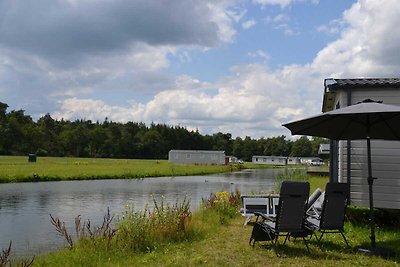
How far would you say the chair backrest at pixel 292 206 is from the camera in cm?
678

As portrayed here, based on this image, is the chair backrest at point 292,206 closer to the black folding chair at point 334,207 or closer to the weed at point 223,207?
the black folding chair at point 334,207

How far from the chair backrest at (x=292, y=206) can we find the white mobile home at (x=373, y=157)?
2757 millimetres

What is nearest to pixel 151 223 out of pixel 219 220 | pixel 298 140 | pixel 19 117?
pixel 219 220

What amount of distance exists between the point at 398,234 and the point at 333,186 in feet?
7.47

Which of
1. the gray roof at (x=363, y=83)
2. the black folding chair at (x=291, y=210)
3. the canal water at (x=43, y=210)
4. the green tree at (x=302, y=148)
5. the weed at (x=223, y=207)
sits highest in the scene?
the green tree at (x=302, y=148)

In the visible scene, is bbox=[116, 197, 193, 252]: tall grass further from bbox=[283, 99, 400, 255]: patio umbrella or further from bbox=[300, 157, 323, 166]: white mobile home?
bbox=[300, 157, 323, 166]: white mobile home

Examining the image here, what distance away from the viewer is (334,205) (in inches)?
285

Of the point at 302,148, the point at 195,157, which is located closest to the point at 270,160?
the point at 302,148

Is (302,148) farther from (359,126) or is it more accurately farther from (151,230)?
(151,230)

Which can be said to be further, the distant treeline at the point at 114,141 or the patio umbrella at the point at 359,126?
the distant treeline at the point at 114,141

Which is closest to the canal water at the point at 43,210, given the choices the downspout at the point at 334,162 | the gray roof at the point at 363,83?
the downspout at the point at 334,162

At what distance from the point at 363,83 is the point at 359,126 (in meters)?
1.74

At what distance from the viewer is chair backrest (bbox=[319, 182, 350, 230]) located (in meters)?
7.19

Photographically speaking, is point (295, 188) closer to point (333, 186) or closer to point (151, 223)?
point (333, 186)
